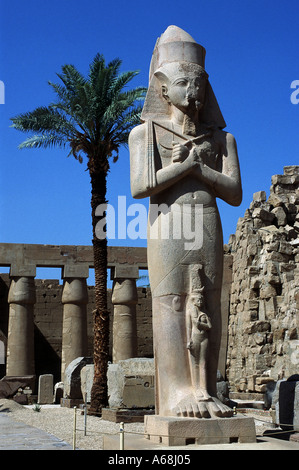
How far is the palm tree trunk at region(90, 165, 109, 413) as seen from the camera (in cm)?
1432

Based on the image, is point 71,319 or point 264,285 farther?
point 71,319

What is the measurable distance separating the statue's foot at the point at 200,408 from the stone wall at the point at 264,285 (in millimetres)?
10502

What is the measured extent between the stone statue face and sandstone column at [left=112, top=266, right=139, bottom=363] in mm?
16227

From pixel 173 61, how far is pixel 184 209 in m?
1.51

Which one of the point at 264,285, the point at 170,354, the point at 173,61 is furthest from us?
the point at 264,285

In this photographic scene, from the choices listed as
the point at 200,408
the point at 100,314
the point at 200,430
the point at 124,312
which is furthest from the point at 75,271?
the point at 200,430

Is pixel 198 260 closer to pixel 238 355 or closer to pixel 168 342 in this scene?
pixel 168 342

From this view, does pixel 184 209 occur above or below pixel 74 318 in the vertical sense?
above

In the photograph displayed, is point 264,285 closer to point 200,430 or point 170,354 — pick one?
point 170,354

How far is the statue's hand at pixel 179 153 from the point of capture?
19.3 ft

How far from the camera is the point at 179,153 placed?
587cm
